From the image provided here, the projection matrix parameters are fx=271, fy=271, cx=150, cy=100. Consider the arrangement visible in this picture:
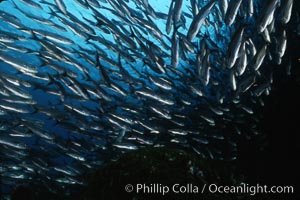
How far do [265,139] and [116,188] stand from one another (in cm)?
884

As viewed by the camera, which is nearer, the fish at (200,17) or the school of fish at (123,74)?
the fish at (200,17)

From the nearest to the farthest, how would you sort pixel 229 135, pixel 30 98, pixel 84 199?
pixel 84 199 → pixel 30 98 → pixel 229 135

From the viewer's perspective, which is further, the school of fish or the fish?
the school of fish

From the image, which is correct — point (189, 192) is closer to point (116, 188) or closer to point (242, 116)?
point (116, 188)

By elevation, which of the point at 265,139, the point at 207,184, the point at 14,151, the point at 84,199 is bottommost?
the point at 84,199

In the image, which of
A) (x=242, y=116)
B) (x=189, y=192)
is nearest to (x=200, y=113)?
(x=242, y=116)

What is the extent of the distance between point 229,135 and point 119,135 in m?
6.50

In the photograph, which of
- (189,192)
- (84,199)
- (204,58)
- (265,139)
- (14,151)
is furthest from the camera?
(265,139)

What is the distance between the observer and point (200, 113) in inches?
390

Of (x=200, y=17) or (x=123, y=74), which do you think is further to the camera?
(x=123, y=74)

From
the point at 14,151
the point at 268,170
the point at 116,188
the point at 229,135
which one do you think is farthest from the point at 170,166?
the point at 229,135

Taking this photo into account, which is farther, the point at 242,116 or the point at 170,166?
the point at 242,116

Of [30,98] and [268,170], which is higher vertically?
[30,98]

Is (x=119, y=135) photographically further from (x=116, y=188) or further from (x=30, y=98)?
(x=116, y=188)
